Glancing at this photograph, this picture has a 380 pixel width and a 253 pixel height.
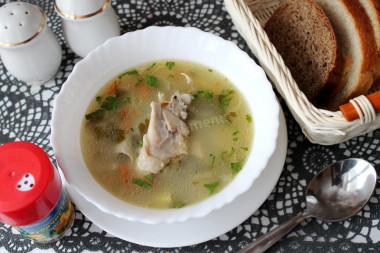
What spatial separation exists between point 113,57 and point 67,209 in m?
0.60

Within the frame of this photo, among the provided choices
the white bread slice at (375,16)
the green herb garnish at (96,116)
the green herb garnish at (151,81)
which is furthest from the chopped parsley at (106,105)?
the white bread slice at (375,16)

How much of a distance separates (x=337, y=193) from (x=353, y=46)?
0.55m

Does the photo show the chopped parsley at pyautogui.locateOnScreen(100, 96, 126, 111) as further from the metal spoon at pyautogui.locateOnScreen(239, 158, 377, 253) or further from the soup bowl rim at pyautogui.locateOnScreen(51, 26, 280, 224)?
the metal spoon at pyautogui.locateOnScreen(239, 158, 377, 253)

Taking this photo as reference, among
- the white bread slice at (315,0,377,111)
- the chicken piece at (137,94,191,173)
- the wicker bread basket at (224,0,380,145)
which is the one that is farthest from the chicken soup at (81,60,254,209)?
the white bread slice at (315,0,377,111)

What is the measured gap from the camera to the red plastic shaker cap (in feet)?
4.05

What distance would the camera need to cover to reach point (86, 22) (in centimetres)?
172

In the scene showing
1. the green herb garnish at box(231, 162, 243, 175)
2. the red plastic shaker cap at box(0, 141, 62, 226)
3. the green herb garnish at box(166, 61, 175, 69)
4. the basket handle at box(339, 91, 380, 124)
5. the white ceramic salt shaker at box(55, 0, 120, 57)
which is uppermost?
the basket handle at box(339, 91, 380, 124)

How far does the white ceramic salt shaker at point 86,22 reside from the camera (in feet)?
5.51

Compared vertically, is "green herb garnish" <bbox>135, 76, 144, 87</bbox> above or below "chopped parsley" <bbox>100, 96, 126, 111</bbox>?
above

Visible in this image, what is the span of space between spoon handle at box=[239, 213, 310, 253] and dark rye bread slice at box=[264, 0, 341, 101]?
488mm

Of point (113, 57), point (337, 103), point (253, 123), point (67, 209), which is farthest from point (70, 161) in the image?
point (337, 103)

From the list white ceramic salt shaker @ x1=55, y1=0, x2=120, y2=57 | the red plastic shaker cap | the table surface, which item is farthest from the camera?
white ceramic salt shaker @ x1=55, y1=0, x2=120, y2=57

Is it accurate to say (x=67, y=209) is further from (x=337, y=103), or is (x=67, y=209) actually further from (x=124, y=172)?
(x=337, y=103)

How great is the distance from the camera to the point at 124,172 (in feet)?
4.95
